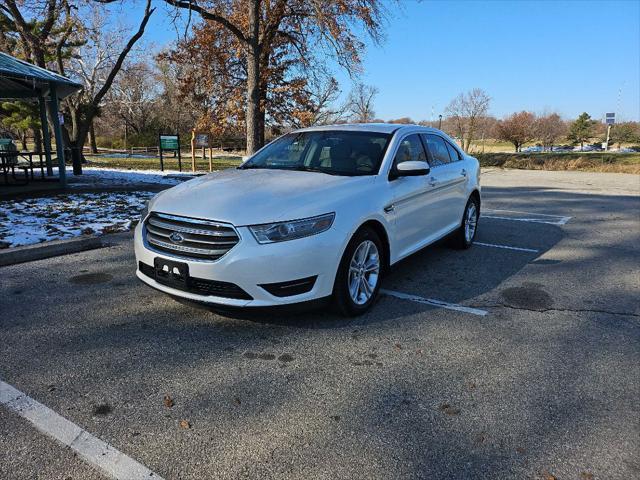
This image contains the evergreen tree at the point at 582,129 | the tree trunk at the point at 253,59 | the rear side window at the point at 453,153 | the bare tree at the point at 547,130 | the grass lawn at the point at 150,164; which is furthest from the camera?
the evergreen tree at the point at 582,129

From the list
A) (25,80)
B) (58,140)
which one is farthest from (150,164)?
(25,80)

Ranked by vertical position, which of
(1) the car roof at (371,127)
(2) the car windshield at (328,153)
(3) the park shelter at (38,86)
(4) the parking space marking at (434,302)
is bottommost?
(4) the parking space marking at (434,302)

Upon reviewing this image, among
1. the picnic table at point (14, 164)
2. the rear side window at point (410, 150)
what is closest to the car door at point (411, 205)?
the rear side window at point (410, 150)

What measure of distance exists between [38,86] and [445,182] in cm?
1219

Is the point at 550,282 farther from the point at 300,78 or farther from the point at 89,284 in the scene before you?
the point at 300,78

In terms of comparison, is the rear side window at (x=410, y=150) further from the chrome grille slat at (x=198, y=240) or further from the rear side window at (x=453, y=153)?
the chrome grille slat at (x=198, y=240)

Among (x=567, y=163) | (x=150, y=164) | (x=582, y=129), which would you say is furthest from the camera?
(x=582, y=129)

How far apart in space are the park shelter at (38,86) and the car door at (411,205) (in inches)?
327

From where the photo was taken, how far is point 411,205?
4664mm

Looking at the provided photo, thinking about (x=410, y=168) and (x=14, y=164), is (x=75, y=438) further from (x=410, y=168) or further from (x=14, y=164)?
(x=14, y=164)

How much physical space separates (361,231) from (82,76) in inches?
1720

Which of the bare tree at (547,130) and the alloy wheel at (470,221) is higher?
the bare tree at (547,130)

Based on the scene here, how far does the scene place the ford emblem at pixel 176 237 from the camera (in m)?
3.51

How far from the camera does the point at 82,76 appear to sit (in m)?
39.8
